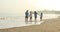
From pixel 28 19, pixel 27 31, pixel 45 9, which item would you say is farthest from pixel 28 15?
pixel 45 9

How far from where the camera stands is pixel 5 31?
13.7m

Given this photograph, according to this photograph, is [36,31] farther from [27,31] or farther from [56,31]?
[56,31]

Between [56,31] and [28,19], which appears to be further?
[28,19]

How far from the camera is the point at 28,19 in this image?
23062mm

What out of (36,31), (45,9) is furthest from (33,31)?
(45,9)

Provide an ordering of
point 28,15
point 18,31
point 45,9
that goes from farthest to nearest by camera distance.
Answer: point 45,9 < point 28,15 < point 18,31

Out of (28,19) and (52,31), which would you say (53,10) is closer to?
(28,19)

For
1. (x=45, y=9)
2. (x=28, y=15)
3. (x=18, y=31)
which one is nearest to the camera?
(x=18, y=31)

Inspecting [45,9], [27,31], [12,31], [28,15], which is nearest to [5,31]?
[12,31]

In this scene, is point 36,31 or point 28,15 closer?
point 36,31

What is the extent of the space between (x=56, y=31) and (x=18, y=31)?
9.92 feet

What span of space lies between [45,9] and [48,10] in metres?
3.66

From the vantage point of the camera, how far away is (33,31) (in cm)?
1382

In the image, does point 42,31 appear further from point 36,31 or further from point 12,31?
point 12,31
